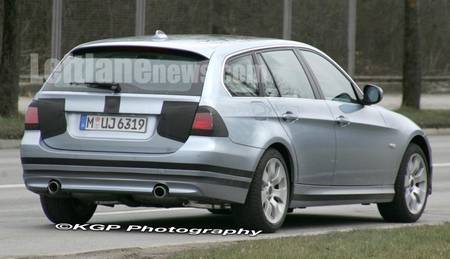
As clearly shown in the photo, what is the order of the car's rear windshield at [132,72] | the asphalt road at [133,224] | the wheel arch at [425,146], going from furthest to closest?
the wheel arch at [425,146]
the car's rear windshield at [132,72]
the asphalt road at [133,224]

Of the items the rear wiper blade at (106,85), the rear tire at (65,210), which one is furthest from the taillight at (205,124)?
the rear tire at (65,210)

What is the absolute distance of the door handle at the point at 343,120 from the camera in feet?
30.6

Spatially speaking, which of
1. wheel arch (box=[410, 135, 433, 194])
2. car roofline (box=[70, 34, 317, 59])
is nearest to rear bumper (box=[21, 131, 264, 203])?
car roofline (box=[70, 34, 317, 59])

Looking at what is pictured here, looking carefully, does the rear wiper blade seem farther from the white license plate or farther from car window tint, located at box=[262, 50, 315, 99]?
car window tint, located at box=[262, 50, 315, 99]

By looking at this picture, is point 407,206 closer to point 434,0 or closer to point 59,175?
point 59,175

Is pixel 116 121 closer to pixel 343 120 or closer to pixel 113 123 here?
pixel 113 123

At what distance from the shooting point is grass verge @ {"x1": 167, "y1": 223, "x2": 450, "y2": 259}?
6809 millimetres

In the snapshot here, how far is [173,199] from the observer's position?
26.8ft

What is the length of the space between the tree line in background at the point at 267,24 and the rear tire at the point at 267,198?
53.4 feet

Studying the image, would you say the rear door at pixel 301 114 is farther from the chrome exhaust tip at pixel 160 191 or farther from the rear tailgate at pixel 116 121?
the chrome exhaust tip at pixel 160 191

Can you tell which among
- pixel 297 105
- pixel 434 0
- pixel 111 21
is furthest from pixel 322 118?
pixel 434 0

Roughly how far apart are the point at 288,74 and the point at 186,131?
1.43 m

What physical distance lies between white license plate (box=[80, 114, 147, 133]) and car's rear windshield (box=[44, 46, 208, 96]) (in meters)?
0.22

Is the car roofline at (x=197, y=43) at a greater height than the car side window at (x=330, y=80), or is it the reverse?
the car roofline at (x=197, y=43)
